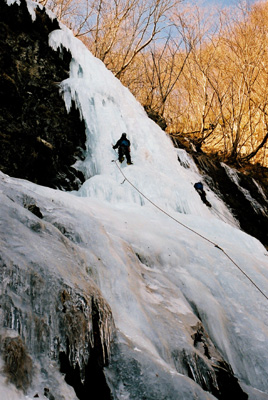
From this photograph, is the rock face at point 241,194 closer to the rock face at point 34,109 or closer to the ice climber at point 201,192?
the ice climber at point 201,192

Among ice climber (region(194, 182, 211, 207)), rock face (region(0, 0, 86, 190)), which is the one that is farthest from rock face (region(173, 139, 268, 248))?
rock face (region(0, 0, 86, 190))

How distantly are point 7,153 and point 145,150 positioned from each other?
3.21 metres

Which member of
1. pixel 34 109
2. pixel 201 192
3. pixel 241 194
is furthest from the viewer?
pixel 241 194

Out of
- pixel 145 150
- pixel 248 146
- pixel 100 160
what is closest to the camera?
pixel 100 160

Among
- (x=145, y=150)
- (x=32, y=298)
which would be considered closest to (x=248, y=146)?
(x=145, y=150)

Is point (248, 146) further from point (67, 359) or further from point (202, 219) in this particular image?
point (67, 359)

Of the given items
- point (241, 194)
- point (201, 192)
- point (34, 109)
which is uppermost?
point (241, 194)

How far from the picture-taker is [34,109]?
7164 mm

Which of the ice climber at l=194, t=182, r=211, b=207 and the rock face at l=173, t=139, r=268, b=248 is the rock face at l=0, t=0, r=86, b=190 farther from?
the rock face at l=173, t=139, r=268, b=248

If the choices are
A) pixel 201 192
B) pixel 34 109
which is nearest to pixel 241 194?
pixel 201 192

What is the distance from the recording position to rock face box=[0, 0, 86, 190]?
253 inches

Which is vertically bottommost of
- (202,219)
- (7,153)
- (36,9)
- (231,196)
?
(7,153)

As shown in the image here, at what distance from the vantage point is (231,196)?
9125 mm

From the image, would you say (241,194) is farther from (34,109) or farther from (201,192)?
(34,109)
